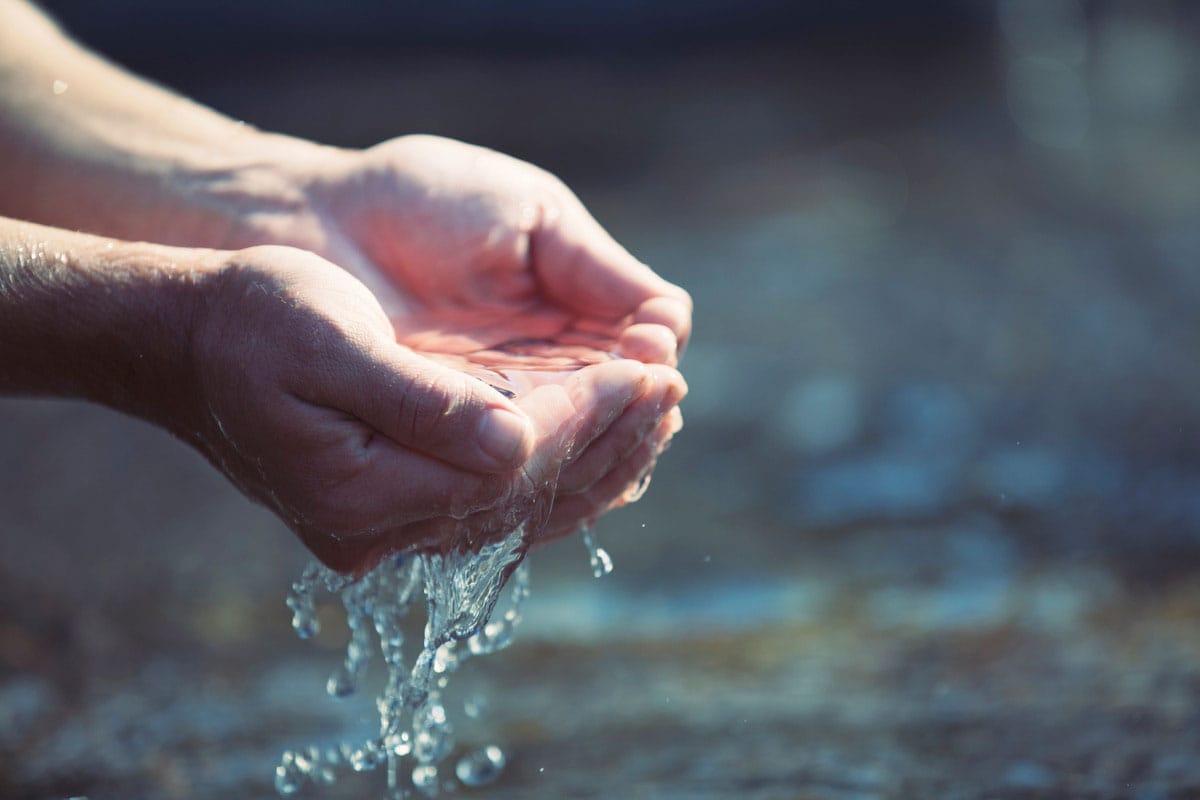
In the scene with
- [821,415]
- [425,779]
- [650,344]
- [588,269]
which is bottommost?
[425,779]

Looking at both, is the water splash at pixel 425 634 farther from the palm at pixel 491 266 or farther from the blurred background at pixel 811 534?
the palm at pixel 491 266

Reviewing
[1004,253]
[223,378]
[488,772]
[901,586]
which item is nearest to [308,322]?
[223,378]

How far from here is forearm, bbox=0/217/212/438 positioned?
1.97 meters

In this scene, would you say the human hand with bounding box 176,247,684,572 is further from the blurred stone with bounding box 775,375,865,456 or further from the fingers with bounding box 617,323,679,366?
the blurred stone with bounding box 775,375,865,456

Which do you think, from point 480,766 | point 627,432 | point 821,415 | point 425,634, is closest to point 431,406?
point 627,432

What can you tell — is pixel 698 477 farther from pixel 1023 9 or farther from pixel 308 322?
pixel 1023 9

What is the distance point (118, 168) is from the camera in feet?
8.11

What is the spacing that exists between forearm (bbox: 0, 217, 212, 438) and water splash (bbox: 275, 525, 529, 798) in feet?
1.51

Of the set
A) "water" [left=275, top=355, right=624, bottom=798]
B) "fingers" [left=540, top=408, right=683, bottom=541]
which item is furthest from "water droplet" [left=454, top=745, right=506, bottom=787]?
"fingers" [left=540, top=408, right=683, bottom=541]

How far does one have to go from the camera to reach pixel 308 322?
5.97 ft

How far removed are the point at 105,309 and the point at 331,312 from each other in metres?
0.43

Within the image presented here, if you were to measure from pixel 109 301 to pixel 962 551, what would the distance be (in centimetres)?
262

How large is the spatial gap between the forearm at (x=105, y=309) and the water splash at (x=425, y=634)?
46 cm

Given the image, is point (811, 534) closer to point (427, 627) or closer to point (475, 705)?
point (475, 705)
